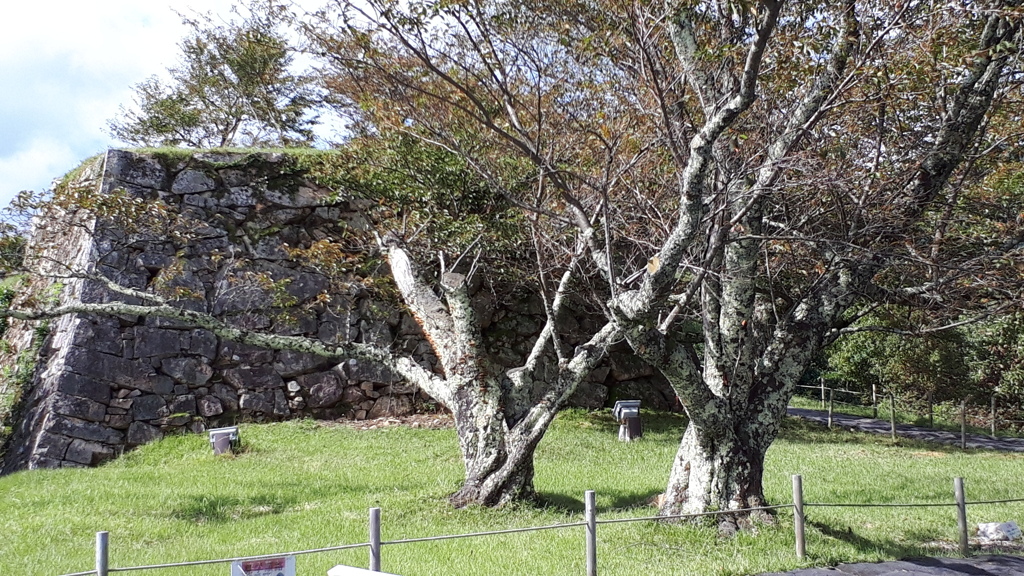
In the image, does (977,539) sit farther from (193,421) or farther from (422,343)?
(193,421)

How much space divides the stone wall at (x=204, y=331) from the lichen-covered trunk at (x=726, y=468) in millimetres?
6495

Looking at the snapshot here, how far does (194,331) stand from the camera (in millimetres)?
12891

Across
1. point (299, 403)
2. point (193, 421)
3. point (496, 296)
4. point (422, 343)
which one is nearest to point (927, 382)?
point (496, 296)

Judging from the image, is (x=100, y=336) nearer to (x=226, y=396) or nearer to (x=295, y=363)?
(x=226, y=396)

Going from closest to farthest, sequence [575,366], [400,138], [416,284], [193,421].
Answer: [575,366] → [416,284] → [400,138] → [193,421]

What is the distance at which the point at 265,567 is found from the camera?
386cm

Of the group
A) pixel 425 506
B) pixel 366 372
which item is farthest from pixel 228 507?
pixel 366 372

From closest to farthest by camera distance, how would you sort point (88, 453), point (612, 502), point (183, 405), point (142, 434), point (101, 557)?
point (101, 557) → point (612, 502) → point (88, 453) → point (142, 434) → point (183, 405)

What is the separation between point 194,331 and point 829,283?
987 centimetres

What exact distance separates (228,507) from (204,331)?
5.13m

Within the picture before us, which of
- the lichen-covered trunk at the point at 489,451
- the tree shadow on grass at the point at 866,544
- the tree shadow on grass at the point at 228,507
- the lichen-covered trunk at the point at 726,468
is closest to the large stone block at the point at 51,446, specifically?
the tree shadow on grass at the point at 228,507

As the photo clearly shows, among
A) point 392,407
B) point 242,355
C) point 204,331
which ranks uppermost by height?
point 204,331

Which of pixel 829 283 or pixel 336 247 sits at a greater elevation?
pixel 336 247

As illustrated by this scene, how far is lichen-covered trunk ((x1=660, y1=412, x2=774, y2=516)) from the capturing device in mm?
7074
